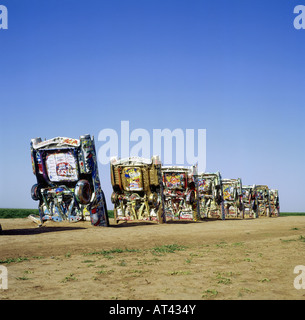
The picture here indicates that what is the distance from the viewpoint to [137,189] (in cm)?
1823

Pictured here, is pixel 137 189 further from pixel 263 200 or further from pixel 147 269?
pixel 263 200

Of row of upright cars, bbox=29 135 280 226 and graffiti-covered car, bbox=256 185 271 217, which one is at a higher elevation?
row of upright cars, bbox=29 135 280 226

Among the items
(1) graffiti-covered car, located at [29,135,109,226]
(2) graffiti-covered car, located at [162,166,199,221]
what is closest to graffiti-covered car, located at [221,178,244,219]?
(2) graffiti-covered car, located at [162,166,199,221]

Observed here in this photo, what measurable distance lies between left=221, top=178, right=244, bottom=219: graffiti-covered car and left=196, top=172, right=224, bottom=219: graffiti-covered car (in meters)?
3.34

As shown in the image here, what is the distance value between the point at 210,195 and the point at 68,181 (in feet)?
42.4

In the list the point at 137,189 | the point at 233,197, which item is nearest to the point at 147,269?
the point at 137,189

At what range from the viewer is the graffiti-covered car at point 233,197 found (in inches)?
1158

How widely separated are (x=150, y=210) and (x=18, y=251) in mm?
10414

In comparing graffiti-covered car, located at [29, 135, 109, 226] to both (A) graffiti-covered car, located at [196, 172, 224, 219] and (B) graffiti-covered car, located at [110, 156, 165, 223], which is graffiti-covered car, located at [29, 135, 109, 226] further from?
(A) graffiti-covered car, located at [196, 172, 224, 219]

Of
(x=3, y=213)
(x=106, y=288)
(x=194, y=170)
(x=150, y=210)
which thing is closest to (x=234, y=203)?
(x=194, y=170)

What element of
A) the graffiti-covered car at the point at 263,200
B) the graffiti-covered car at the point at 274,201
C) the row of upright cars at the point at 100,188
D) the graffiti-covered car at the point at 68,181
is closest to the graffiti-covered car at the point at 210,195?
the row of upright cars at the point at 100,188

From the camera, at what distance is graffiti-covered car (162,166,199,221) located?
2158cm

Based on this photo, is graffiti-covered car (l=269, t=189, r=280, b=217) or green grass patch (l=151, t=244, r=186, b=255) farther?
graffiti-covered car (l=269, t=189, r=280, b=217)

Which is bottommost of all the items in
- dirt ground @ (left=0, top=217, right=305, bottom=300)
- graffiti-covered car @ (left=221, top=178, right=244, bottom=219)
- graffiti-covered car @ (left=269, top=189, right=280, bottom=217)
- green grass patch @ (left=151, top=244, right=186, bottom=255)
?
graffiti-covered car @ (left=269, top=189, right=280, bottom=217)
